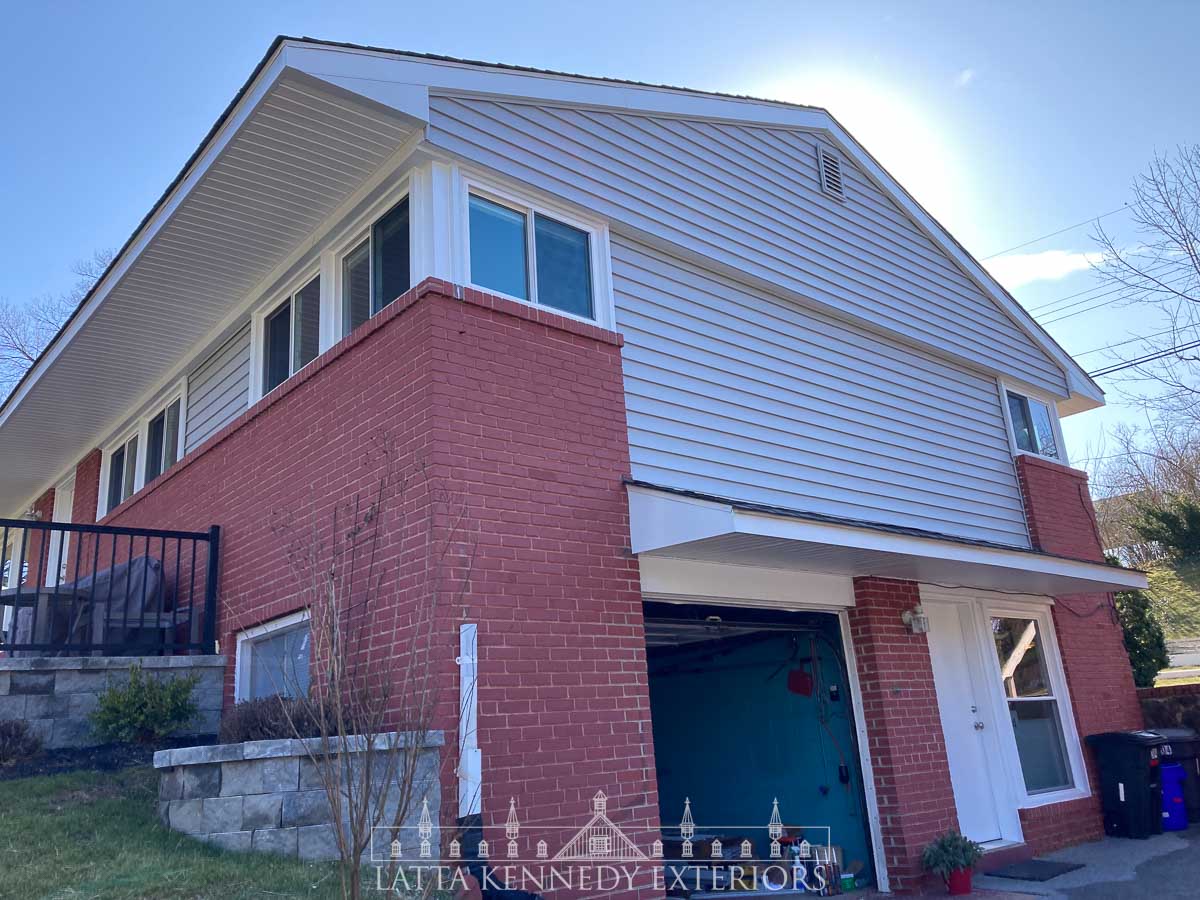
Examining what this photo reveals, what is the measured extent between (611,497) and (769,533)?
45.1 inches

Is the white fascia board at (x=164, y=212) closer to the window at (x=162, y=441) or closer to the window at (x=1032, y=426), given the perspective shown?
the window at (x=162, y=441)

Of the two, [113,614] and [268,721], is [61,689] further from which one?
[268,721]

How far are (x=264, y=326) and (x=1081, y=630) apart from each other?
9.49m

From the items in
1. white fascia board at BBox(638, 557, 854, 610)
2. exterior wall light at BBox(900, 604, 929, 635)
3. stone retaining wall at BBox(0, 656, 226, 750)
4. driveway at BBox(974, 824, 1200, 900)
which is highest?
white fascia board at BBox(638, 557, 854, 610)

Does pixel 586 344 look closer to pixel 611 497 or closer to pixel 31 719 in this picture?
pixel 611 497

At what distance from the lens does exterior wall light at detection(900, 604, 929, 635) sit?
29.6 feet

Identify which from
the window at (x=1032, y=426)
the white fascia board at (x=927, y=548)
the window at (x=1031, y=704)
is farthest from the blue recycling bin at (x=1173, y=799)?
the window at (x=1032, y=426)

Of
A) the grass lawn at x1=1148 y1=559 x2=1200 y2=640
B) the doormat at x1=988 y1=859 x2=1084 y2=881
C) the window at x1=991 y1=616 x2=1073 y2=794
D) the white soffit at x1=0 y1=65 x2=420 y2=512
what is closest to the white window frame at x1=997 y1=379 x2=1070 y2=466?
the window at x1=991 y1=616 x2=1073 y2=794

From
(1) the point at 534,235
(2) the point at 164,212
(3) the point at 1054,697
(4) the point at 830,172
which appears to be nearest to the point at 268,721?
(1) the point at 534,235

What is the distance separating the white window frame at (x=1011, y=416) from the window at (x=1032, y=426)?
15 millimetres

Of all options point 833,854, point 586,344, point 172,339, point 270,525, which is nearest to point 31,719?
point 270,525

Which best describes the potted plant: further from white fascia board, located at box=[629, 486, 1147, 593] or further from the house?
white fascia board, located at box=[629, 486, 1147, 593]

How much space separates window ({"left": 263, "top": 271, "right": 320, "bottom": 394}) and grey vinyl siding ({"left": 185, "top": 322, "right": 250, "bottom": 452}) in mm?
456

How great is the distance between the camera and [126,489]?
11.8 metres
